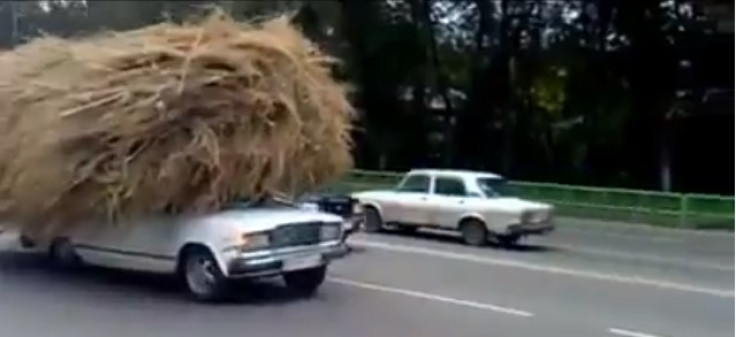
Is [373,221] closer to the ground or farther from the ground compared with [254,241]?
closer to the ground

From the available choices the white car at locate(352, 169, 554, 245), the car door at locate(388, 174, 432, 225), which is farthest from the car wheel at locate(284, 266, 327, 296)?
the car door at locate(388, 174, 432, 225)

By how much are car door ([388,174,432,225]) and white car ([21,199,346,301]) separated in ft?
27.9

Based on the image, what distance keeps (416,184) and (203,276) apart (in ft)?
33.9

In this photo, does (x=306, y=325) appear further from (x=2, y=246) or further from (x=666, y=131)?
(x=666, y=131)

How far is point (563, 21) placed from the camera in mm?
41594

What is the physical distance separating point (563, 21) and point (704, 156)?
6653 mm

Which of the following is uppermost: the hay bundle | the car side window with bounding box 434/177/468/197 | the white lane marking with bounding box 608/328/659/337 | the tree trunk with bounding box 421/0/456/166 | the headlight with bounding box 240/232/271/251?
the tree trunk with bounding box 421/0/456/166

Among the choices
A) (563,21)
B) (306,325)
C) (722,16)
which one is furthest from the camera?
(563,21)

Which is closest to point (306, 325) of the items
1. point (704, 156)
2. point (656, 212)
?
point (656, 212)

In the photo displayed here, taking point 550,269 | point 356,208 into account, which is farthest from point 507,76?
point 550,269

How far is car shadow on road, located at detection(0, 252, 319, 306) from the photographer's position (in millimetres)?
14320

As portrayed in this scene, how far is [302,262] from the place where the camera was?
45.9 feet

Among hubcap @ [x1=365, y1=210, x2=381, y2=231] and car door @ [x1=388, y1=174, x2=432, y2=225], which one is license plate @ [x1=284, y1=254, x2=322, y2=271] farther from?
hubcap @ [x1=365, y1=210, x2=381, y2=231]

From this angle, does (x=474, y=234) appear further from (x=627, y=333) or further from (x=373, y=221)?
(x=627, y=333)
